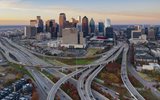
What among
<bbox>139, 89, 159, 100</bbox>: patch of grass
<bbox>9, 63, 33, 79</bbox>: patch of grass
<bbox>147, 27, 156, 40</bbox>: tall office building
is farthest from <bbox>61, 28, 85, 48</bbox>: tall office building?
<bbox>139, 89, 159, 100</bbox>: patch of grass

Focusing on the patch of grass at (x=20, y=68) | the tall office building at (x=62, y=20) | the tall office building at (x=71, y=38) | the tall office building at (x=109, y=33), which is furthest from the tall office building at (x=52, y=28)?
the patch of grass at (x=20, y=68)

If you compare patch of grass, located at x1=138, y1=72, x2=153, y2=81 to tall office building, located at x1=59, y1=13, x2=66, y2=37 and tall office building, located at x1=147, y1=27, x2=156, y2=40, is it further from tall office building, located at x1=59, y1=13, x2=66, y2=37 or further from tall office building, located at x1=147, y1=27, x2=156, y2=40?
tall office building, located at x1=59, y1=13, x2=66, y2=37

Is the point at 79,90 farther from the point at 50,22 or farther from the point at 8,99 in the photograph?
the point at 50,22

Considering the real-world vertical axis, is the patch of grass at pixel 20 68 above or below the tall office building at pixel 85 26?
below

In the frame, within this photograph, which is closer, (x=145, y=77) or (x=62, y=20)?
(x=145, y=77)

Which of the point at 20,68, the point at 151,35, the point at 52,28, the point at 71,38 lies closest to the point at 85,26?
the point at 52,28

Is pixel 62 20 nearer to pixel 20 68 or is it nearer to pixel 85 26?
pixel 85 26

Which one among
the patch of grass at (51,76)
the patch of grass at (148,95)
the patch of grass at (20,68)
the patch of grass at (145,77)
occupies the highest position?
the patch of grass at (20,68)

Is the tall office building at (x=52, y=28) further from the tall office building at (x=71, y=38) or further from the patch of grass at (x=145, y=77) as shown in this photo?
the patch of grass at (x=145, y=77)

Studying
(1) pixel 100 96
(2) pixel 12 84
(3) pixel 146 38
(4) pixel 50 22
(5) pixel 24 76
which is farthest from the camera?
(4) pixel 50 22

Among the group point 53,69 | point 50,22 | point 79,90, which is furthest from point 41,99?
point 50,22

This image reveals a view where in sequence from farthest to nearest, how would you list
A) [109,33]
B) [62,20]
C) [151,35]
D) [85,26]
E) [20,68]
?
[62,20], [85,26], [109,33], [151,35], [20,68]
